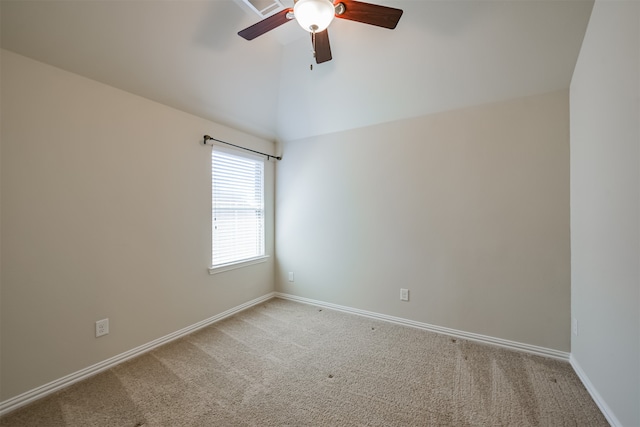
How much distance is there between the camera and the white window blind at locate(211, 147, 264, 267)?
2957 mm

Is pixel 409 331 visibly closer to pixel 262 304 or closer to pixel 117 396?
pixel 262 304

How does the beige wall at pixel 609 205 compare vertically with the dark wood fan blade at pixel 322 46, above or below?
below

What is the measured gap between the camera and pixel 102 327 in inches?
80.2

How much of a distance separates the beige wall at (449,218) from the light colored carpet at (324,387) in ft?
1.30

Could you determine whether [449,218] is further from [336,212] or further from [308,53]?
[308,53]

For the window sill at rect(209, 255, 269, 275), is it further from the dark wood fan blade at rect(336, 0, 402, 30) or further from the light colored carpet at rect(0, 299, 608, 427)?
the dark wood fan blade at rect(336, 0, 402, 30)

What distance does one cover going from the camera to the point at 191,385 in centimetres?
185

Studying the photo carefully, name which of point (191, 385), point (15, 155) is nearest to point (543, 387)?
point (191, 385)

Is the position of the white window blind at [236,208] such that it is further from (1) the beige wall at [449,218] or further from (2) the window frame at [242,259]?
(1) the beige wall at [449,218]

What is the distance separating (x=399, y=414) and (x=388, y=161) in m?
2.21

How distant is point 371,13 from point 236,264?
2.70 metres

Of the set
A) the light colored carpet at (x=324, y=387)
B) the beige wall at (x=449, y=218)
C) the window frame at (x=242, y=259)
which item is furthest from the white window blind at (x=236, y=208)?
the light colored carpet at (x=324, y=387)

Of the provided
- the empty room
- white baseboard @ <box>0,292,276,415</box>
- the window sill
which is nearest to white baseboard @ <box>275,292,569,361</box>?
the empty room

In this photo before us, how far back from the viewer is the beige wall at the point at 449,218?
219 centimetres
